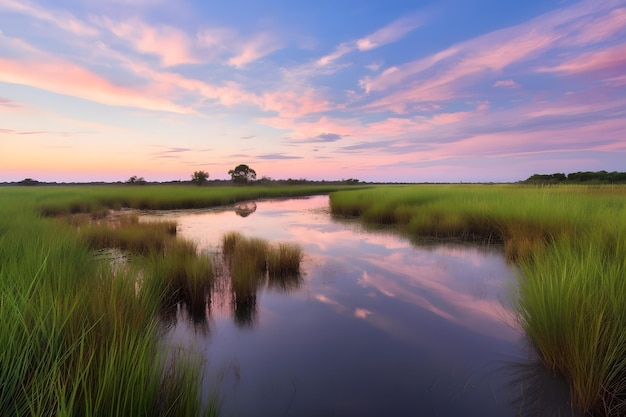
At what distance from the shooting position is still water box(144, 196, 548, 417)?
2.99 metres

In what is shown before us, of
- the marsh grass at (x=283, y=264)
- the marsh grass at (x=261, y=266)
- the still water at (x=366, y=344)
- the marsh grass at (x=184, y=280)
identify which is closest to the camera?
the still water at (x=366, y=344)

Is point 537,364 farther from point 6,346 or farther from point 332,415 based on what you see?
point 6,346

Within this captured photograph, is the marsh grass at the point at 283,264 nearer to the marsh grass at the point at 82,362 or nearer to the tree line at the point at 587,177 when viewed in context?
the marsh grass at the point at 82,362

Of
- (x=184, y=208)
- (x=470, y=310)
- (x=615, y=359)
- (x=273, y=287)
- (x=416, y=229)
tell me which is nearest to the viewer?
(x=615, y=359)

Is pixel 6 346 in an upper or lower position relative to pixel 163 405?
upper

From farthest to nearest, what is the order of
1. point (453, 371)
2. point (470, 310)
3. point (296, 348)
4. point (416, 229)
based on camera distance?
point (416, 229)
point (470, 310)
point (296, 348)
point (453, 371)

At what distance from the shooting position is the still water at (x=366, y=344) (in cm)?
299

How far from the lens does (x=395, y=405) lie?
2922 millimetres

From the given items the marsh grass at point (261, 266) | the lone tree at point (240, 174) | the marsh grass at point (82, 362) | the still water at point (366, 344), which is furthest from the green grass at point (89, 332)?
the lone tree at point (240, 174)

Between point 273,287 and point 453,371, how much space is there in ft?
12.1

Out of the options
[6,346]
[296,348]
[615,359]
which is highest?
[6,346]

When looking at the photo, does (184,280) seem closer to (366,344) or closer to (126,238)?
(366,344)

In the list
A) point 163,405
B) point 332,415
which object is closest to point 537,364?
point 332,415

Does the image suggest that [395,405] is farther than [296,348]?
No
